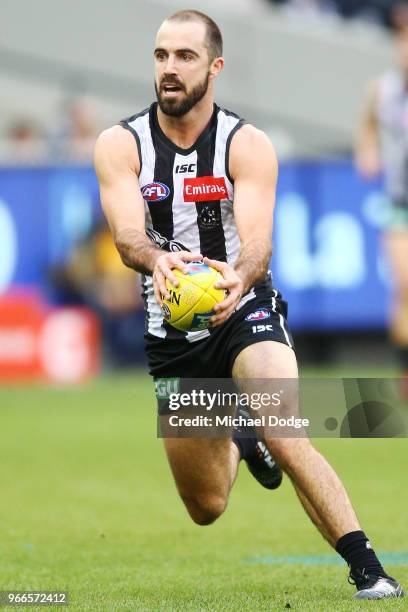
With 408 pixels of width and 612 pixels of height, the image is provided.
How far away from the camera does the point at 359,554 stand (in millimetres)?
5305

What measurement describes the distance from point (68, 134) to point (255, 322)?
40.2ft

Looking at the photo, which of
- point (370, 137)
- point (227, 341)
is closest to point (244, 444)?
point (227, 341)

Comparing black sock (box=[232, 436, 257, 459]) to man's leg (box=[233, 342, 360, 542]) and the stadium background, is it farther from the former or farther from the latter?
man's leg (box=[233, 342, 360, 542])

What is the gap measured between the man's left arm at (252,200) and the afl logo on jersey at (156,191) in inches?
12.2

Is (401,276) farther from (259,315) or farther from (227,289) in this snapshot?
(227,289)

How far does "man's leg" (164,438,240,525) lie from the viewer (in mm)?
6422

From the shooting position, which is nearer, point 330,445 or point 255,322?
point 255,322

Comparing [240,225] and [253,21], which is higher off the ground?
[253,21]

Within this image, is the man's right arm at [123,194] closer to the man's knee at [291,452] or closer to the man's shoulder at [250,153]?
the man's shoulder at [250,153]

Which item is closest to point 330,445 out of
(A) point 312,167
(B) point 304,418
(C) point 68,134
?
(B) point 304,418

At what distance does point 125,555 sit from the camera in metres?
6.67

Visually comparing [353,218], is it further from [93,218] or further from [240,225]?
[240,225]

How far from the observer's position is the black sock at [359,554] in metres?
5.29

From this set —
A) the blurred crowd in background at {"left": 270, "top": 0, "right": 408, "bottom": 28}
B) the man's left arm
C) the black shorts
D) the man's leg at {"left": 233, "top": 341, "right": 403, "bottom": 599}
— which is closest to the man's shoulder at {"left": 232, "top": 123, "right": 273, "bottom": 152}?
the man's left arm
